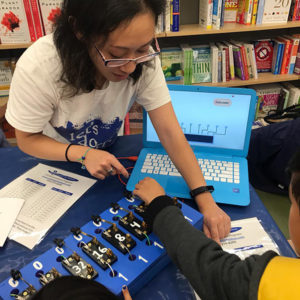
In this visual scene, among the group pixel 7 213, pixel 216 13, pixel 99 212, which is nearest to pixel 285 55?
pixel 216 13

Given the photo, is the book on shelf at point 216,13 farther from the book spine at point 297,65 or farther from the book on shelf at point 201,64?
the book spine at point 297,65

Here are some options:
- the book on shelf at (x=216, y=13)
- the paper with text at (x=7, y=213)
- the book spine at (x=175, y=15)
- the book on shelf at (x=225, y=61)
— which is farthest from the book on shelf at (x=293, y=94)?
the paper with text at (x=7, y=213)

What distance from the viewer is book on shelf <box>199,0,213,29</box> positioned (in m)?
2.05

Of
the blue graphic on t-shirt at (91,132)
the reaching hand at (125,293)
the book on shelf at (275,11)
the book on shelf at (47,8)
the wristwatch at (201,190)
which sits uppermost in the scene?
the book on shelf at (47,8)

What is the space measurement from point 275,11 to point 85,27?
191 centimetres

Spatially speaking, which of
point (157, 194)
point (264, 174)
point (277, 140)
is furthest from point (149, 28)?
point (264, 174)

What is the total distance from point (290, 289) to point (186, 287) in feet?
0.88

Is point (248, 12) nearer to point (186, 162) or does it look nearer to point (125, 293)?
point (186, 162)

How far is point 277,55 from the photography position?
236 cm

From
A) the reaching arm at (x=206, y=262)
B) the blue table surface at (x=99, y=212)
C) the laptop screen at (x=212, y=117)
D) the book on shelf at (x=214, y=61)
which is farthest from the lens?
the book on shelf at (x=214, y=61)

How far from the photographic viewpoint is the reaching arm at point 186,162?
83 cm

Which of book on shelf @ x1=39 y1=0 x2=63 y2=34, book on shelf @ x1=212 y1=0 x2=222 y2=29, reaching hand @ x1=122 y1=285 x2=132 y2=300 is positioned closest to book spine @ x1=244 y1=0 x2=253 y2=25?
book on shelf @ x1=212 y1=0 x2=222 y2=29

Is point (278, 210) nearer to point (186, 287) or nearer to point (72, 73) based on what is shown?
point (186, 287)

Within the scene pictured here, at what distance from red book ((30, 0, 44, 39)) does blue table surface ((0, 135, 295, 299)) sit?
1.16 meters
